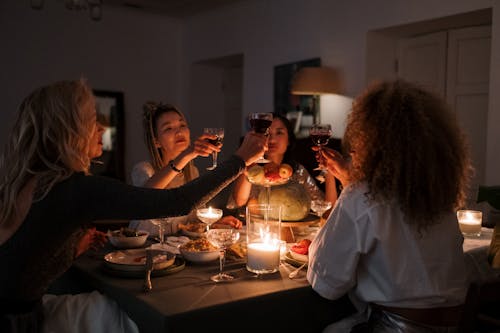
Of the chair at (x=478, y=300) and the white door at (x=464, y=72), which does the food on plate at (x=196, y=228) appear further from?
the white door at (x=464, y=72)

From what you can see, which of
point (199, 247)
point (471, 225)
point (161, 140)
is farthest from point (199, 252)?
point (471, 225)

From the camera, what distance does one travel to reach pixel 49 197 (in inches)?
51.2

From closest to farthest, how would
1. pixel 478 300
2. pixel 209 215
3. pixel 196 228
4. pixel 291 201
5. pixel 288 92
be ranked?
pixel 478 300
pixel 291 201
pixel 209 215
pixel 196 228
pixel 288 92

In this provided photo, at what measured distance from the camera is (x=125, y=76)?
6160mm

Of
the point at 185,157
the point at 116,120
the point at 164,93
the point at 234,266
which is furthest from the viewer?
the point at 164,93

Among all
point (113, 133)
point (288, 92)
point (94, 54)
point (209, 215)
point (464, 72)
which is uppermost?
point (94, 54)

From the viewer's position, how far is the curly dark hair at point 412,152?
1345 millimetres

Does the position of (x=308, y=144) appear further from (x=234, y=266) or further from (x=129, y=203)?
(x=129, y=203)

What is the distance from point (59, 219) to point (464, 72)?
372 cm

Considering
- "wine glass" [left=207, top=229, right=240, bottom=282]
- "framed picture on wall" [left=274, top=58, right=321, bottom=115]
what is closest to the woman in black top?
"wine glass" [left=207, top=229, right=240, bottom=282]

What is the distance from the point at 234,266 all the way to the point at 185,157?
0.57 meters

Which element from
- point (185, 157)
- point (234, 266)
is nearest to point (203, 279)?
point (234, 266)

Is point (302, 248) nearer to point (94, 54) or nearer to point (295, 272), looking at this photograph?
point (295, 272)

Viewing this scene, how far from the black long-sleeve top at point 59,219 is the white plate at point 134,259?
18cm
